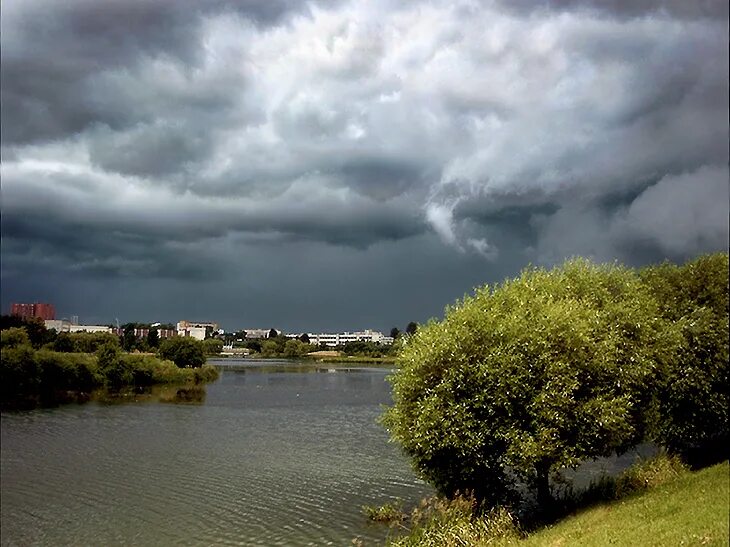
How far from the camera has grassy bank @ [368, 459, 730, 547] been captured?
17.4 m

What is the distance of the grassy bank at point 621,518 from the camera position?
685 inches

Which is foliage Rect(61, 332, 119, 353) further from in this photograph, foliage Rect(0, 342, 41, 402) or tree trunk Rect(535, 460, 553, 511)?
tree trunk Rect(535, 460, 553, 511)

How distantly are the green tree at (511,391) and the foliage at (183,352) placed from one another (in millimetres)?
115749

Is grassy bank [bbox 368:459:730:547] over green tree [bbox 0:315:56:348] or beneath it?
beneath

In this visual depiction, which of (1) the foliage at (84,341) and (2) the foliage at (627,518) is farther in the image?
(1) the foliage at (84,341)

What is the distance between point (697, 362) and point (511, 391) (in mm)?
11913

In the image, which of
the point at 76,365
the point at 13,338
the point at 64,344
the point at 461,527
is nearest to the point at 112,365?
the point at 76,365

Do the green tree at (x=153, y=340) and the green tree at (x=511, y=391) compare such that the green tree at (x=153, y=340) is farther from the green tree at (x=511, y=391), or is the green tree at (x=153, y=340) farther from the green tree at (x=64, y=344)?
→ the green tree at (x=511, y=391)

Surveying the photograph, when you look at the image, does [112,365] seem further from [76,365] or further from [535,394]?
[535,394]

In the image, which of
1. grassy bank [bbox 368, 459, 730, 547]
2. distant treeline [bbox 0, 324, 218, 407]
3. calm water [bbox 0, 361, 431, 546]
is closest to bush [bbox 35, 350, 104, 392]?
distant treeline [bbox 0, 324, 218, 407]

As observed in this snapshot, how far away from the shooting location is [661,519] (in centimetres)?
1947

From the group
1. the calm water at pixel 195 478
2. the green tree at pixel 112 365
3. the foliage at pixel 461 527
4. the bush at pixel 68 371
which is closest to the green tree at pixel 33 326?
the bush at pixel 68 371

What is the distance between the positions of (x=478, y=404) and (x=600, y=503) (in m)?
7.24

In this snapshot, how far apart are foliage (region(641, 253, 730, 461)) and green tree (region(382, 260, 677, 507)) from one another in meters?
3.30
